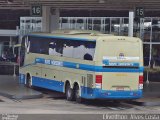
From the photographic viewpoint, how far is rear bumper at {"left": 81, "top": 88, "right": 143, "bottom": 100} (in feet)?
74.3

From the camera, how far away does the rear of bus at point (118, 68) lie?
74.5ft

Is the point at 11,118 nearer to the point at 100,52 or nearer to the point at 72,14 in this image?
the point at 100,52

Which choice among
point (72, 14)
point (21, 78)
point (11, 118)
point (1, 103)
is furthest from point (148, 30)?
point (11, 118)

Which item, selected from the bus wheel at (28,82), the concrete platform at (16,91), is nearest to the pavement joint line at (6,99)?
the concrete platform at (16,91)

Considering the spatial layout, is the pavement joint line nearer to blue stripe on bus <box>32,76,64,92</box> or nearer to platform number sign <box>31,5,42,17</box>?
blue stripe on bus <box>32,76,64,92</box>

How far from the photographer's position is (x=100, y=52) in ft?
74.5

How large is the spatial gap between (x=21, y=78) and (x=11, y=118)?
15597mm

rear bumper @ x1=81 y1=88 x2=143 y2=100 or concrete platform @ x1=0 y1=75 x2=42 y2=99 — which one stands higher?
rear bumper @ x1=81 y1=88 x2=143 y2=100

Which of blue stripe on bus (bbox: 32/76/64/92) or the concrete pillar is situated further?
the concrete pillar

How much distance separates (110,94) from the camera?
22.8 m

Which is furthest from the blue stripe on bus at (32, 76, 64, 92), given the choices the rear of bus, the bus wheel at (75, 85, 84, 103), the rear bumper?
the rear of bus

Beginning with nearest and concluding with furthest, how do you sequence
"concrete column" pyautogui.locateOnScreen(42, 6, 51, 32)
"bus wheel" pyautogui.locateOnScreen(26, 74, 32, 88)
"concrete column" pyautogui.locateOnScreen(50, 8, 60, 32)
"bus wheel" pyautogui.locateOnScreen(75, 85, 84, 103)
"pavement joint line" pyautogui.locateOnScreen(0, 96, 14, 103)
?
"pavement joint line" pyautogui.locateOnScreen(0, 96, 14, 103)
"bus wheel" pyautogui.locateOnScreen(75, 85, 84, 103)
"bus wheel" pyautogui.locateOnScreen(26, 74, 32, 88)
"concrete column" pyautogui.locateOnScreen(42, 6, 51, 32)
"concrete column" pyautogui.locateOnScreen(50, 8, 60, 32)

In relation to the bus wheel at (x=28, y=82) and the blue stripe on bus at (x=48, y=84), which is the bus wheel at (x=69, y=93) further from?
the bus wheel at (x=28, y=82)

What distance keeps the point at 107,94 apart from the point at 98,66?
1.24m
